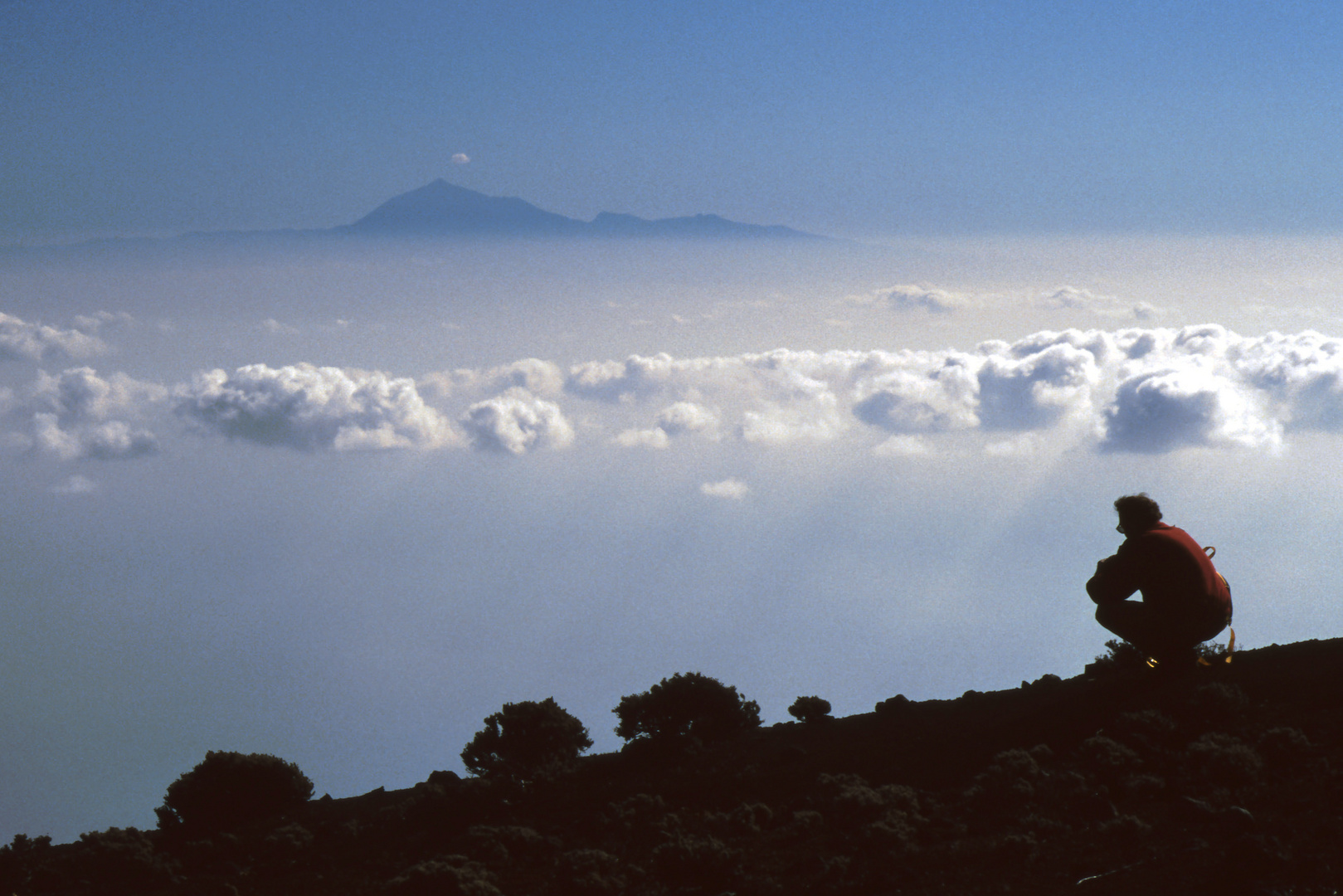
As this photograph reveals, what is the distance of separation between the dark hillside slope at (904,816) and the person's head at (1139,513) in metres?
4.45

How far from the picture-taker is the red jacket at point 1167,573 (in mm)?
12875

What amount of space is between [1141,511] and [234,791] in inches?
1560

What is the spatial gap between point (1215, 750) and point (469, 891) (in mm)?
14700

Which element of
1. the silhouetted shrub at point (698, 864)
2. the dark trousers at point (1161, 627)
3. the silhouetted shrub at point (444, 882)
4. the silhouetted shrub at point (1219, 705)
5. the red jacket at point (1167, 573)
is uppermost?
the red jacket at point (1167, 573)

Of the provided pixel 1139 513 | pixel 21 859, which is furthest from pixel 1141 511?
pixel 21 859

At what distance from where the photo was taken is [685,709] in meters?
42.2

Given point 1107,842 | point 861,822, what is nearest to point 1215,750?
Answer: point 1107,842

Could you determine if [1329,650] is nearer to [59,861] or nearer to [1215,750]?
[1215,750]

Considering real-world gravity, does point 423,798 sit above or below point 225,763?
below

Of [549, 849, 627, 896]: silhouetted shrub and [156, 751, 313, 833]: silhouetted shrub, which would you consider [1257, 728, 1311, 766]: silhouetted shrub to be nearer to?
[549, 849, 627, 896]: silhouetted shrub

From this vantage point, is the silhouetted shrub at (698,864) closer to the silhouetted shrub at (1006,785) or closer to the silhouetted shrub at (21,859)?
the silhouetted shrub at (1006,785)

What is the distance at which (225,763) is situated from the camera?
134ft

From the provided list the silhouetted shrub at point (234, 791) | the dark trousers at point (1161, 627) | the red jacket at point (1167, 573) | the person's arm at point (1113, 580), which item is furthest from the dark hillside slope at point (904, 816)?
the silhouetted shrub at point (234, 791)

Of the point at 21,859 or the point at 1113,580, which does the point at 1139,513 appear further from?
the point at 21,859
